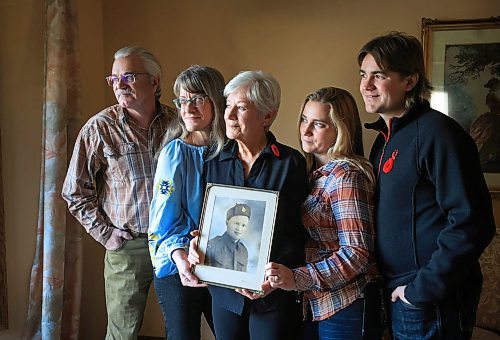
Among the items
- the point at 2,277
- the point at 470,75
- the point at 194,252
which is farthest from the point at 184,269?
the point at 470,75

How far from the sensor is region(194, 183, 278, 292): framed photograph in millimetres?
1365

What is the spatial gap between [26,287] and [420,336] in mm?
1844

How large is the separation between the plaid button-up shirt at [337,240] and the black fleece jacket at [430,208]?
0.06 metres

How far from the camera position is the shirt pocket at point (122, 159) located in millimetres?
1962

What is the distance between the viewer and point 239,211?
1.40m

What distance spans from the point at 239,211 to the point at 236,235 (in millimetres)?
72

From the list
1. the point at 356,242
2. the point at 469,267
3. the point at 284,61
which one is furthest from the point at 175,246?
the point at 284,61

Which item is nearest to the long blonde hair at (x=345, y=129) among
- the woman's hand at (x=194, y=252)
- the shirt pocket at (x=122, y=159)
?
the woman's hand at (x=194, y=252)

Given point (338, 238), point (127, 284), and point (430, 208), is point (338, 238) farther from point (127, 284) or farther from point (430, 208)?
point (127, 284)

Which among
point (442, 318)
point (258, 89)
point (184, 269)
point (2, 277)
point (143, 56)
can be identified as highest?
point (143, 56)

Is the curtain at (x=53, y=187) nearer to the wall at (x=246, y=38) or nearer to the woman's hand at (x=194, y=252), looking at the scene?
the wall at (x=246, y=38)

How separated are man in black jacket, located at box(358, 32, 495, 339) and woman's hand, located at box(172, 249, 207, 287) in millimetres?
576

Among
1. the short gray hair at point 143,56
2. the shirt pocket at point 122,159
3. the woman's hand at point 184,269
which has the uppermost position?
the short gray hair at point 143,56

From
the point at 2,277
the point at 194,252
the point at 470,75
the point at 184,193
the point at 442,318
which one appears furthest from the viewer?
the point at 470,75
